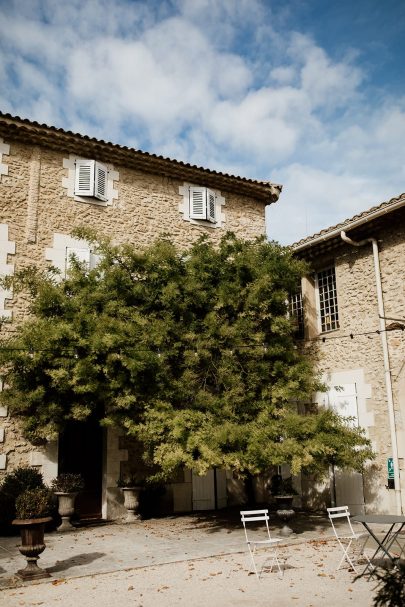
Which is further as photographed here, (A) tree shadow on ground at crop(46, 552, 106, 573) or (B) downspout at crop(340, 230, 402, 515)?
(B) downspout at crop(340, 230, 402, 515)

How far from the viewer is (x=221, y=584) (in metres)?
6.26

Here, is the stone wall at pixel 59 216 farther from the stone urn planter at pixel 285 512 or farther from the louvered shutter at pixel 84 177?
the stone urn planter at pixel 285 512

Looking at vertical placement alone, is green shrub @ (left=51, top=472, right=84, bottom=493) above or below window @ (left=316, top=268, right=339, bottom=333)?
below

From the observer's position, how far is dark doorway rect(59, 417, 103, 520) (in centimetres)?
1155

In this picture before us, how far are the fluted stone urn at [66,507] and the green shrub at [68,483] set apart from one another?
0.06 meters

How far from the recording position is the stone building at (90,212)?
11555 millimetres

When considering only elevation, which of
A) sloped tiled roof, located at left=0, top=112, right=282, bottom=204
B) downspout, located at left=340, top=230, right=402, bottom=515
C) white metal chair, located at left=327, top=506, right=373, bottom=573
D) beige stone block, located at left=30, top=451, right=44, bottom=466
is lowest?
white metal chair, located at left=327, top=506, right=373, bottom=573

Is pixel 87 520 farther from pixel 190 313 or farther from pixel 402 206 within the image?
pixel 402 206

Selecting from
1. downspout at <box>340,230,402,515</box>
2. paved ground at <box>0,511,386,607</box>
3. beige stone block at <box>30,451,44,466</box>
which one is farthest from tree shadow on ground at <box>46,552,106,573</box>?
downspout at <box>340,230,402,515</box>

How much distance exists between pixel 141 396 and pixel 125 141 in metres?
6.68

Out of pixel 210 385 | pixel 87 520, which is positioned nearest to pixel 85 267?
pixel 210 385

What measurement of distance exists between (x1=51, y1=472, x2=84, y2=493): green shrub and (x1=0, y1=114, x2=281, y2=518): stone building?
497 millimetres

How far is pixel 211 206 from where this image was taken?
14242 mm

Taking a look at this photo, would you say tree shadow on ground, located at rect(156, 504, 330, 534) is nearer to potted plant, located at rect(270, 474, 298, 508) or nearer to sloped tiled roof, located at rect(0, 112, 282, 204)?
potted plant, located at rect(270, 474, 298, 508)
